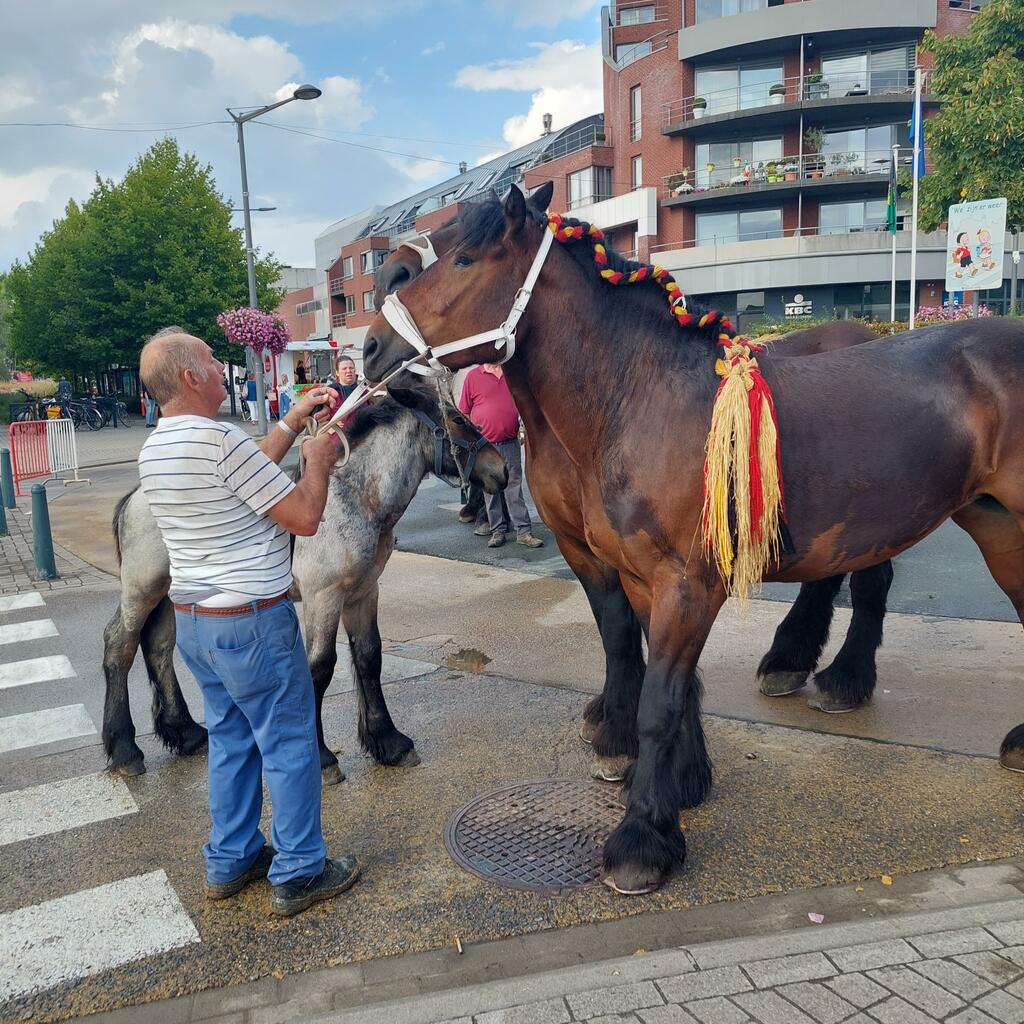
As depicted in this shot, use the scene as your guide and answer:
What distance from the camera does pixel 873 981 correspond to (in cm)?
250

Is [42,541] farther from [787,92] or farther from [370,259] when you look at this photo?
[370,259]

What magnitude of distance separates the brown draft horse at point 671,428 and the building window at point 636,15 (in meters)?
44.1

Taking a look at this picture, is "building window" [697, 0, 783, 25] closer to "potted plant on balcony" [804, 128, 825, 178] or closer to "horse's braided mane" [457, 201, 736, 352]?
"potted plant on balcony" [804, 128, 825, 178]

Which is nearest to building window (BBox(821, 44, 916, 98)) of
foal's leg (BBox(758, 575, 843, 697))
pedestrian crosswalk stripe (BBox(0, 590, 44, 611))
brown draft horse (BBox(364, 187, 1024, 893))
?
foal's leg (BBox(758, 575, 843, 697))

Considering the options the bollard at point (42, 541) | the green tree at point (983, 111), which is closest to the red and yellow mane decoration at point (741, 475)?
the bollard at point (42, 541)

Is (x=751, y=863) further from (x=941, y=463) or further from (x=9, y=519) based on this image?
(x=9, y=519)

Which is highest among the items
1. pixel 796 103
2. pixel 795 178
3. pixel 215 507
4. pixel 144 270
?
pixel 796 103

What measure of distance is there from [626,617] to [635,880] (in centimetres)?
119

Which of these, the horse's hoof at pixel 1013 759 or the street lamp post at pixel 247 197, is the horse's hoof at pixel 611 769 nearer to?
the horse's hoof at pixel 1013 759

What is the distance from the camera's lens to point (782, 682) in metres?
4.75

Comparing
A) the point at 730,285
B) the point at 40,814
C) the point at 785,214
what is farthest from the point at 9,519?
the point at 785,214

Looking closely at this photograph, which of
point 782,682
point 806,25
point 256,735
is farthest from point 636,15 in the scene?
point 256,735

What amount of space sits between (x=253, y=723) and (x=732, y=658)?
3.39 meters

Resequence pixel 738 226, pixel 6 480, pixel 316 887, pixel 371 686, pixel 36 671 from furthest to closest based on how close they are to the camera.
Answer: pixel 738 226
pixel 6 480
pixel 36 671
pixel 371 686
pixel 316 887
